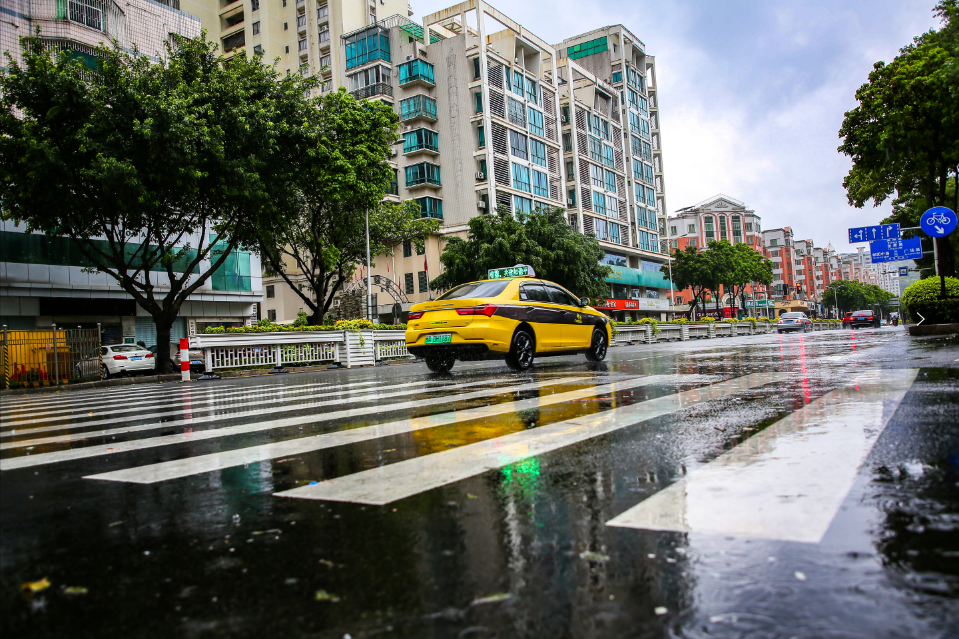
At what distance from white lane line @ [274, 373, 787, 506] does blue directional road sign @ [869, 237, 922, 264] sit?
2781 centimetres

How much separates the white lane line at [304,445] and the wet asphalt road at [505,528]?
29 mm

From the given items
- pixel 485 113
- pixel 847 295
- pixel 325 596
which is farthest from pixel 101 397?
pixel 847 295

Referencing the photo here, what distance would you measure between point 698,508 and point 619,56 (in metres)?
72.6

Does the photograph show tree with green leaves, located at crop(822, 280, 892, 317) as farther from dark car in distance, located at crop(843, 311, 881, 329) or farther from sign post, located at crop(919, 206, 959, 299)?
sign post, located at crop(919, 206, 959, 299)

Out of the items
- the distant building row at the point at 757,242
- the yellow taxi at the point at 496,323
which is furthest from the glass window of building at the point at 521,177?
the distant building row at the point at 757,242

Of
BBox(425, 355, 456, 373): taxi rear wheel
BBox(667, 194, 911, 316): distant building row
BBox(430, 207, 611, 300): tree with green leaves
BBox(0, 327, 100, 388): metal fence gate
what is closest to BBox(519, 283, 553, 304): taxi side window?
BBox(425, 355, 456, 373): taxi rear wheel

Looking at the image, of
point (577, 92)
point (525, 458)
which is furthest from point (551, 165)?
point (525, 458)

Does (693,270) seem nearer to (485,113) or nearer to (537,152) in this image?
(537,152)

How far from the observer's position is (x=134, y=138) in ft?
61.4

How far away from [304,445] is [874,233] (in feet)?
101

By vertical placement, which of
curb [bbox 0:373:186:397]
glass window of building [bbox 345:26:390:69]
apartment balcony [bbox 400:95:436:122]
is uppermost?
glass window of building [bbox 345:26:390:69]

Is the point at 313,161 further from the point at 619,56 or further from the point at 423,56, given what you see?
the point at 619,56

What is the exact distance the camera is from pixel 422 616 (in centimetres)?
173

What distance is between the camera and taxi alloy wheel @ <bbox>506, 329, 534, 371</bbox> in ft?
35.3
